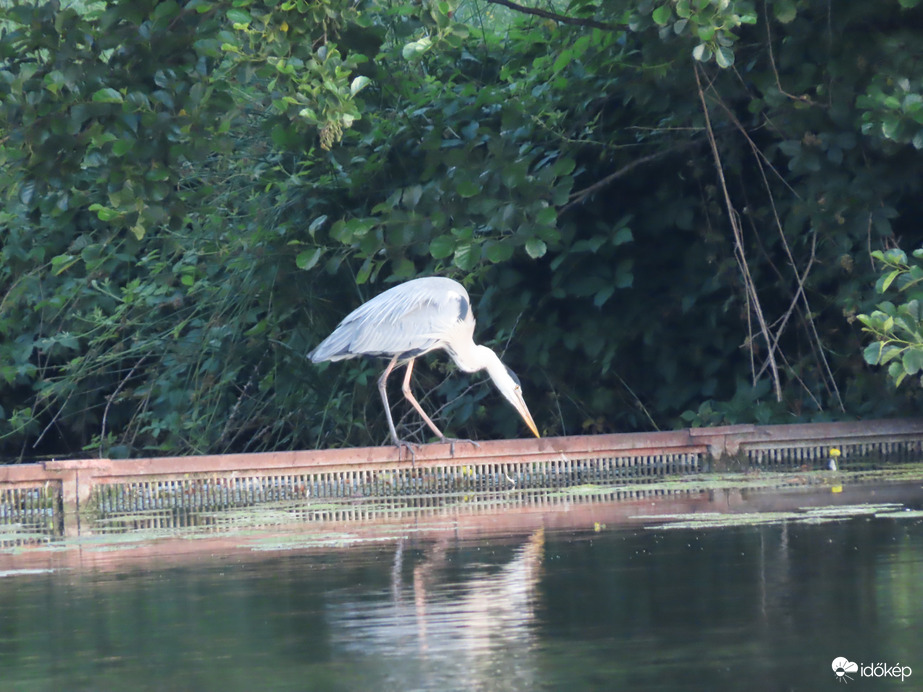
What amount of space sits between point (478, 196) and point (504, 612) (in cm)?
505

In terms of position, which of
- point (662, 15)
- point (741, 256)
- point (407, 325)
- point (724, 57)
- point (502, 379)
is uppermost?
point (662, 15)

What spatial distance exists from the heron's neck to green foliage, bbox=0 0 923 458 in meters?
0.54

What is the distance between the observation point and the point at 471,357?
28.8 feet

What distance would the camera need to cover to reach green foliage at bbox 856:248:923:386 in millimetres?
6625

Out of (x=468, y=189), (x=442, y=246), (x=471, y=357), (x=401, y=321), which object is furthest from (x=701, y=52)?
(x=471, y=357)

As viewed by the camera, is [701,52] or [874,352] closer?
[874,352]

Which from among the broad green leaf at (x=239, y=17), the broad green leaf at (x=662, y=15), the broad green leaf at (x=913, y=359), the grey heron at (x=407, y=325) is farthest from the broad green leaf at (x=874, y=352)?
the broad green leaf at (x=239, y=17)

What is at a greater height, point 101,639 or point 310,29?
point 310,29

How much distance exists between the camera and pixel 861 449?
750 centimetres

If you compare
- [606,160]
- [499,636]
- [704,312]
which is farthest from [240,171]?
[499,636]

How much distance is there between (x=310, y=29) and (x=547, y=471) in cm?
250

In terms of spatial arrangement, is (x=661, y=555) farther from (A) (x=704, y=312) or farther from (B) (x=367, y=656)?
(A) (x=704, y=312)

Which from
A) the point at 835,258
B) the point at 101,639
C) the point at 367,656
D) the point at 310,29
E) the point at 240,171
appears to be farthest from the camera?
the point at 240,171

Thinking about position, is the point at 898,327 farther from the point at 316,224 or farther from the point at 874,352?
the point at 316,224
